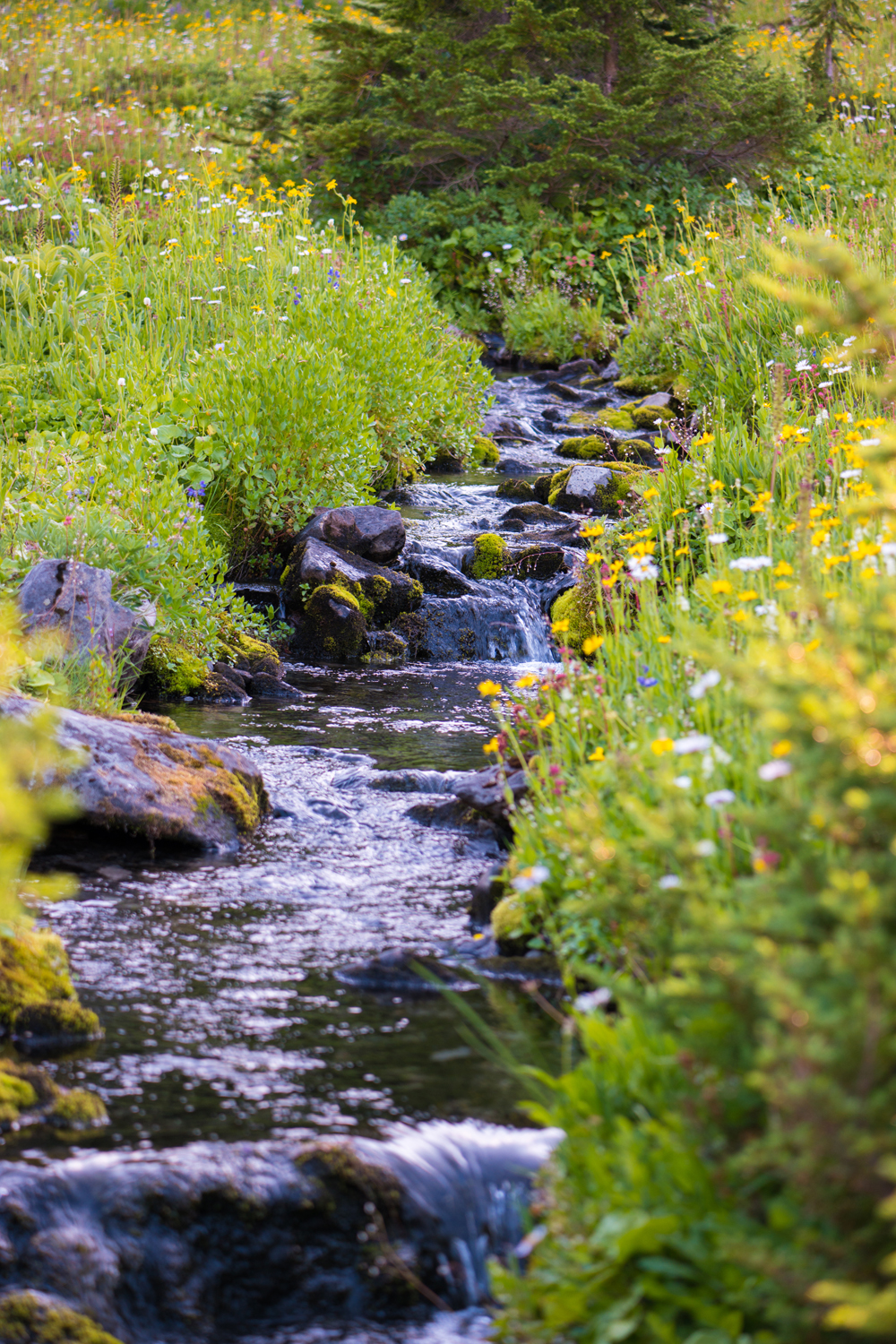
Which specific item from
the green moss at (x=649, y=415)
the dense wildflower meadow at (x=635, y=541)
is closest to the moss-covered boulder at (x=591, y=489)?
the dense wildflower meadow at (x=635, y=541)

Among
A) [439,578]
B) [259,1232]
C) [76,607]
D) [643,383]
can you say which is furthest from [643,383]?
[259,1232]

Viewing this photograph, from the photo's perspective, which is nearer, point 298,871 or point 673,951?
point 673,951

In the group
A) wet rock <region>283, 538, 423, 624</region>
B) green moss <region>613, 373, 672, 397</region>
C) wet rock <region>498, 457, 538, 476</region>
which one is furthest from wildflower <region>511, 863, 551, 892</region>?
green moss <region>613, 373, 672, 397</region>

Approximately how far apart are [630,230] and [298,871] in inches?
536

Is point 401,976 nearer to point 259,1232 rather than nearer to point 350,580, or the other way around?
point 259,1232

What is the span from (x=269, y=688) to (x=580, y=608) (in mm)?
1993

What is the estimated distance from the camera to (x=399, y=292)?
11.4m

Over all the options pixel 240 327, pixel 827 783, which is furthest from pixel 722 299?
pixel 827 783

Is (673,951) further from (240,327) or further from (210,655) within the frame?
(240,327)

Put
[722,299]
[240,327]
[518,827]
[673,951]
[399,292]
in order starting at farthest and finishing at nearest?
[399,292] < [722,299] < [240,327] < [518,827] < [673,951]

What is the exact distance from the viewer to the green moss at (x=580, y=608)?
697cm

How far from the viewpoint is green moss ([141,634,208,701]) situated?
6.77 metres

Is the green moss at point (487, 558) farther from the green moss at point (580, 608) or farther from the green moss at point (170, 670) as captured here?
the green moss at point (170, 670)

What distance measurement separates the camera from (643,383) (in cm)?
1345
